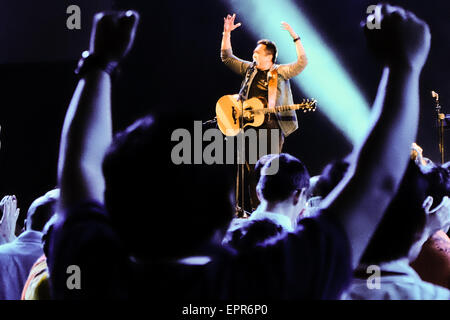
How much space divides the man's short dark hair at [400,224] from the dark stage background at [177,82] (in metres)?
2.72

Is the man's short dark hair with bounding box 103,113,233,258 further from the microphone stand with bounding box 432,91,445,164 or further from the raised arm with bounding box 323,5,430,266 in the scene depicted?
the microphone stand with bounding box 432,91,445,164

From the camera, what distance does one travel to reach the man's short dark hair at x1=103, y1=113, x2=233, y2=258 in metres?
0.95

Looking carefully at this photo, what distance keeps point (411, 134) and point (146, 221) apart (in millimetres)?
516

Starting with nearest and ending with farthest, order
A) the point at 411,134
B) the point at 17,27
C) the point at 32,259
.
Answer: the point at 411,134 → the point at 32,259 → the point at 17,27

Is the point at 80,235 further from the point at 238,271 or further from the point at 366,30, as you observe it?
the point at 366,30

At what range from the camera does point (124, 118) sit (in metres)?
4.28

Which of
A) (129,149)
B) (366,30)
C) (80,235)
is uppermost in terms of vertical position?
(366,30)

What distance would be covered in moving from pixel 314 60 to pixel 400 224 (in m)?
2.89

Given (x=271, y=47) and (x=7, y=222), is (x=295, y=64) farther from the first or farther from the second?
(x=7, y=222)

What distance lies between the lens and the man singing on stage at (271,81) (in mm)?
3771

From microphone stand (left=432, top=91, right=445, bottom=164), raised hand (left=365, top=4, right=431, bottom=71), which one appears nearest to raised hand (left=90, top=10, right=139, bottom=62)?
raised hand (left=365, top=4, right=431, bottom=71)

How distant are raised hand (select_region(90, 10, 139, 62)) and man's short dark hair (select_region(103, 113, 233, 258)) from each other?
0.17 metres

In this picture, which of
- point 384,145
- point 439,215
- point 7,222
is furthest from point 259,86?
point 384,145

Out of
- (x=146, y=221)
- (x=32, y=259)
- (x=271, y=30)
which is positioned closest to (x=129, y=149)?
(x=146, y=221)
